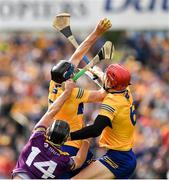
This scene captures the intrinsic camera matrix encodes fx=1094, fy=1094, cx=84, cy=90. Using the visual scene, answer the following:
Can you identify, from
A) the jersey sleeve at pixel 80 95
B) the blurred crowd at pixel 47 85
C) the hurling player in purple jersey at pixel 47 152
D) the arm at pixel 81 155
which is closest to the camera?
the hurling player in purple jersey at pixel 47 152

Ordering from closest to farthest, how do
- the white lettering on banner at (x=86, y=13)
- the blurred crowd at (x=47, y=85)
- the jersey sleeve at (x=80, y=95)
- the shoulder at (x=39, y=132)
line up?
the shoulder at (x=39, y=132), the jersey sleeve at (x=80, y=95), the blurred crowd at (x=47, y=85), the white lettering on banner at (x=86, y=13)

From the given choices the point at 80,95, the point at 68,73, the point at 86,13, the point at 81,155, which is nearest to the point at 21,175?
the point at 81,155

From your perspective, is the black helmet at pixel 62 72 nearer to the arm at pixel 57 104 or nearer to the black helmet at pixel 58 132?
the arm at pixel 57 104

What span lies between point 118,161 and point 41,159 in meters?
1.08

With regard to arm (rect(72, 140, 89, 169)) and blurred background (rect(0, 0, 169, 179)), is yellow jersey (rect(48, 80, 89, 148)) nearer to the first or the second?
arm (rect(72, 140, 89, 169))

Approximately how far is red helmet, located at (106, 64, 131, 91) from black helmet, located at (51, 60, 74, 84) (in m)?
0.48

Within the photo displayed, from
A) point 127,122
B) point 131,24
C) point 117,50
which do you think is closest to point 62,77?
point 127,122

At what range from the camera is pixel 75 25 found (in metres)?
19.5

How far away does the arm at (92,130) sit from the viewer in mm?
11930

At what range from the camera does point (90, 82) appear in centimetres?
2036

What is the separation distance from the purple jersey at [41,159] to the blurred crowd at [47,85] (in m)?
4.48

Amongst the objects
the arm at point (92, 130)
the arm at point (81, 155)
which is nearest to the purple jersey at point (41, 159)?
the arm at point (92, 130)

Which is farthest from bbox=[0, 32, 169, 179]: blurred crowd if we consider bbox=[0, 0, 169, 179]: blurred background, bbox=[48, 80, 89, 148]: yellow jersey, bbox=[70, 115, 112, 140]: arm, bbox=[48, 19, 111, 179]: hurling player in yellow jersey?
bbox=[70, 115, 112, 140]: arm

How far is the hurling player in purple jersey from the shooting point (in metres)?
11.8
